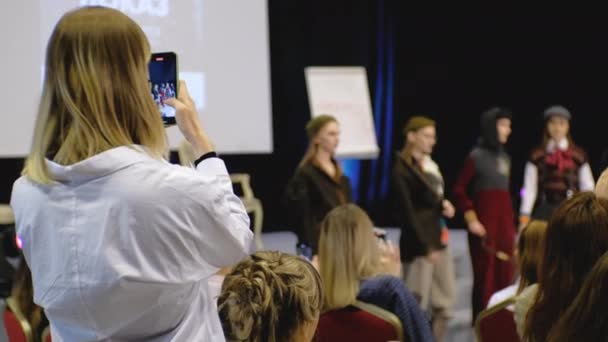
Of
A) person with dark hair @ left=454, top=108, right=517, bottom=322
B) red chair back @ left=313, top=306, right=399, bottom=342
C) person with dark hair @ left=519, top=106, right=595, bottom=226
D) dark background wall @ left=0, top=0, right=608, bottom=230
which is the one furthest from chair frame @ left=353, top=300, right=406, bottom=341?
dark background wall @ left=0, top=0, right=608, bottom=230

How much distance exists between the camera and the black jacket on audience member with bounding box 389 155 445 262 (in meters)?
4.68

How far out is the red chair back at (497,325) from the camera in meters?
2.53

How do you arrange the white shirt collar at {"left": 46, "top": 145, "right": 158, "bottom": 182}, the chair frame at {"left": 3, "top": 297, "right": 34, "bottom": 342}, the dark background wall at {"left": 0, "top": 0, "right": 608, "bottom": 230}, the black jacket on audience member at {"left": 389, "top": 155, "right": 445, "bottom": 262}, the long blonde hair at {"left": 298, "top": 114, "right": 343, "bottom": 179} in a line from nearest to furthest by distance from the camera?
the white shirt collar at {"left": 46, "top": 145, "right": 158, "bottom": 182}
the chair frame at {"left": 3, "top": 297, "right": 34, "bottom": 342}
the long blonde hair at {"left": 298, "top": 114, "right": 343, "bottom": 179}
the black jacket on audience member at {"left": 389, "top": 155, "right": 445, "bottom": 262}
the dark background wall at {"left": 0, "top": 0, "right": 608, "bottom": 230}

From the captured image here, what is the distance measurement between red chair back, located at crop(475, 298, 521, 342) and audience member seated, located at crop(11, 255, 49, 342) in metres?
1.32

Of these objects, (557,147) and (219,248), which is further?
(557,147)

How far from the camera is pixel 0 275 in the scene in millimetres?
4074

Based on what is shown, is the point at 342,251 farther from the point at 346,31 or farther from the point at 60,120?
the point at 346,31

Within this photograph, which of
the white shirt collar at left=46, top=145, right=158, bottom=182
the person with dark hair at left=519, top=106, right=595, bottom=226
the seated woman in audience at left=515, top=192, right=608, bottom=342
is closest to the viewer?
the white shirt collar at left=46, top=145, right=158, bottom=182

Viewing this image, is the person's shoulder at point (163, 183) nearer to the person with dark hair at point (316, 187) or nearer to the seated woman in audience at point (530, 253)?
the seated woman in audience at point (530, 253)

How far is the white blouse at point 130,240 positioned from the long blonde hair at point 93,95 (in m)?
0.03

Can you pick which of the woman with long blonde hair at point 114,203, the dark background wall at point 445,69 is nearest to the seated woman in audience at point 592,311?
the woman with long blonde hair at point 114,203

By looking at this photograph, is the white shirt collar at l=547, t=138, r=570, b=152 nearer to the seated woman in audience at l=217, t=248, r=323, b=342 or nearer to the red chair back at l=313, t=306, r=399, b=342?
the red chair back at l=313, t=306, r=399, b=342

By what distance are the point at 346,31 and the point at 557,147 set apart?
328 cm

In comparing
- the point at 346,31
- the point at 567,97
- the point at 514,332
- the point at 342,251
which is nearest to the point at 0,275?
the point at 342,251
